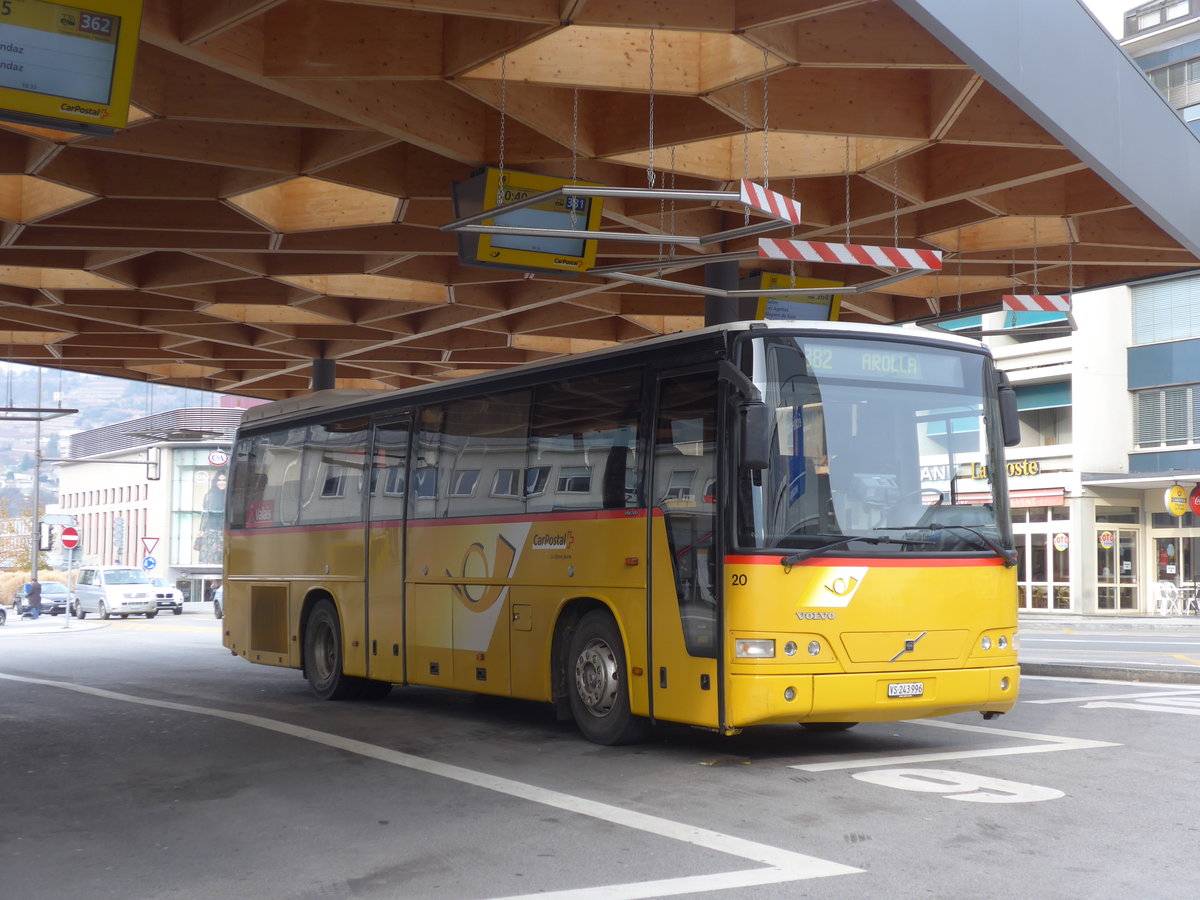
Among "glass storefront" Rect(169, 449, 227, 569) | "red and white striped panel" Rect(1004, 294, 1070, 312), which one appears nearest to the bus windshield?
"red and white striped panel" Rect(1004, 294, 1070, 312)

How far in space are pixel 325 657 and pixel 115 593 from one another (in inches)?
1341

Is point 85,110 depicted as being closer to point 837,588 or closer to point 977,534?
point 837,588

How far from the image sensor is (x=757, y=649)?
9.75 meters

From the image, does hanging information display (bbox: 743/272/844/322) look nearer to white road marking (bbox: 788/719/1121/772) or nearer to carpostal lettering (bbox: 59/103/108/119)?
white road marking (bbox: 788/719/1121/772)

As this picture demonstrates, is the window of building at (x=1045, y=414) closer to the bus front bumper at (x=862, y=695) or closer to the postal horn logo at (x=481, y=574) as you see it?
the postal horn logo at (x=481, y=574)

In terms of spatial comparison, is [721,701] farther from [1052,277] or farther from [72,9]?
[1052,277]

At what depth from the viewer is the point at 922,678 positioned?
33.5ft

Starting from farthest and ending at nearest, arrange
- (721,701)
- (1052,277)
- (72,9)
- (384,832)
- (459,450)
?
(1052,277)
(459,450)
(721,701)
(72,9)
(384,832)

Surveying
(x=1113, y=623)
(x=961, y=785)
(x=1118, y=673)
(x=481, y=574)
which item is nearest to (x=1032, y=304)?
(x=1118, y=673)

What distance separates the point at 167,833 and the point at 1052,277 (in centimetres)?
1554

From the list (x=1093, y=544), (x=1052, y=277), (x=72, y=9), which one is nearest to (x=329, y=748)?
(x=72, y=9)

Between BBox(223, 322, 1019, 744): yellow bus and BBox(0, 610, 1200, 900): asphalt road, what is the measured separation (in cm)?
61

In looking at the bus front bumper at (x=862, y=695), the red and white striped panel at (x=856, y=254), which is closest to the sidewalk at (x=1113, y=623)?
the red and white striped panel at (x=856, y=254)

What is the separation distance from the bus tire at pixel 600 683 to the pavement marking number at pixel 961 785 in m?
2.08
